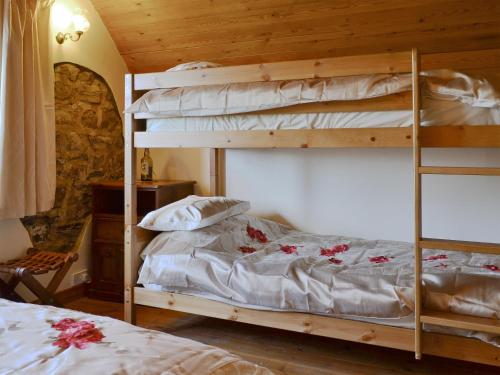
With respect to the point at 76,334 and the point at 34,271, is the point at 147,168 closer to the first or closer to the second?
the point at 34,271

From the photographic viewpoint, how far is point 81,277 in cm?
344

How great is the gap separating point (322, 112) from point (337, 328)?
1054 mm

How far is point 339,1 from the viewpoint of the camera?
286cm

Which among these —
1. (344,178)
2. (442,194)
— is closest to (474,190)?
(442,194)

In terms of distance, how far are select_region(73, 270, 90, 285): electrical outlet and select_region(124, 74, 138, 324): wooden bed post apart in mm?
780

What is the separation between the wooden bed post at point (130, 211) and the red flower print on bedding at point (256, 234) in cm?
76

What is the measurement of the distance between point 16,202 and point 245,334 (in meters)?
1.56

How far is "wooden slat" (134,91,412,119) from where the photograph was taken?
84.3 inches

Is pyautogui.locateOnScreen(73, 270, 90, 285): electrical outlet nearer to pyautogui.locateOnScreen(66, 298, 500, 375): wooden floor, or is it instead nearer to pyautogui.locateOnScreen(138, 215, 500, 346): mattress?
pyautogui.locateOnScreen(66, 298, 500, 375): wooden floor

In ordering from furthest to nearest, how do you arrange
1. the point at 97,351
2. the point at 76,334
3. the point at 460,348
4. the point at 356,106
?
the point at 356,106
the point at 460,348
the point at 76,334
the point at 97,351

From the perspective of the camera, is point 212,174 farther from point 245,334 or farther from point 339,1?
point 339,1

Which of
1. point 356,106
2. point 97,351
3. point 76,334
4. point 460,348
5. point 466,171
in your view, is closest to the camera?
point 97,351

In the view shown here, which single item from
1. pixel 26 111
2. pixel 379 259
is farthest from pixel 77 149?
pixel 379 259

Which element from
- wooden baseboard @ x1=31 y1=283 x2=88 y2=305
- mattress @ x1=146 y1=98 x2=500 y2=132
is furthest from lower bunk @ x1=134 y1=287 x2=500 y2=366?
mattress @ x1=146 y1=98 x2=500 y2=132
